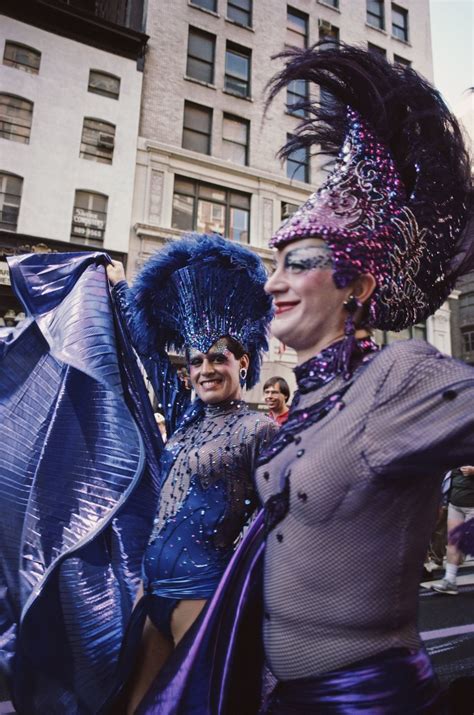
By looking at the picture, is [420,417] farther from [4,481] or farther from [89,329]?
[4,481]

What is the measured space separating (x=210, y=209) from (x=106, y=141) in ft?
11.1

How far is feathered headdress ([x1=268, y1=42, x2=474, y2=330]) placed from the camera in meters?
1.28

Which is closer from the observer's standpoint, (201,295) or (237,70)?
(201,295)

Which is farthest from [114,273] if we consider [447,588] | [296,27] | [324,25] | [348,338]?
[324,25]

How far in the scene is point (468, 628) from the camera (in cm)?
380

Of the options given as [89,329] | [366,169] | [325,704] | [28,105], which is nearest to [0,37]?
[28,105]

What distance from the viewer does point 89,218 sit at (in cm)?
1307

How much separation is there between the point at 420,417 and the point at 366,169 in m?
0.74

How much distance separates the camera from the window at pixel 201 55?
15.4 metres

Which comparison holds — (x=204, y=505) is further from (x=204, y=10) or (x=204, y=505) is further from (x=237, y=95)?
(x=204, y=10)

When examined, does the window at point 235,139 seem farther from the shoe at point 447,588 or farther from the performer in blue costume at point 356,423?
the performer in blue costume at point 356,423

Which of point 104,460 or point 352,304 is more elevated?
point 352,304

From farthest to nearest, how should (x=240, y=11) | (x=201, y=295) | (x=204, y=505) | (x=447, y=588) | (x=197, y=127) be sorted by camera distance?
(x=240, y=11), (x=197, y=127), (x=447, y=588), (x=201, y=295), (x=204, y=505)

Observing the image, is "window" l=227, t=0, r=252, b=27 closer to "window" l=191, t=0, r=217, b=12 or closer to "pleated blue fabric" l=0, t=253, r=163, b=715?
"window" l=191, t=0, r=217, b=12
